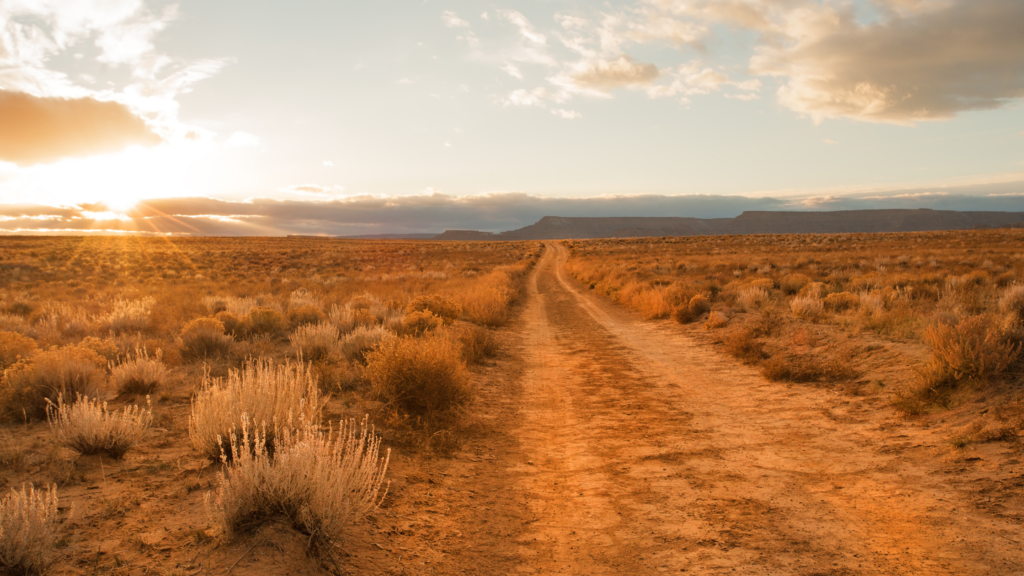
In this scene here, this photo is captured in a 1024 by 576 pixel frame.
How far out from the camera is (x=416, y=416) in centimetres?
648

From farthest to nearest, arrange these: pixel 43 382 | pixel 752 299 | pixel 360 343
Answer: pixel 752 299
pixel 360 343
pixel 43 382

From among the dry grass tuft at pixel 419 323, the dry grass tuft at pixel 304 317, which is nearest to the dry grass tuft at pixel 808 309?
the dry grass tuft at pixel 419 323

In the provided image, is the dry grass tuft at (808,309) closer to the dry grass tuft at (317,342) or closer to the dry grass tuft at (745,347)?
the dry grass tuft at (745,347)

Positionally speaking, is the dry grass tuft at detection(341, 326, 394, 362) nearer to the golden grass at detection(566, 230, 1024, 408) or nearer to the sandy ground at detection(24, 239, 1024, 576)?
the sandy ground at detection(24, 239, 1024, 576)

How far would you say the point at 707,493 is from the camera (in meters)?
4.61

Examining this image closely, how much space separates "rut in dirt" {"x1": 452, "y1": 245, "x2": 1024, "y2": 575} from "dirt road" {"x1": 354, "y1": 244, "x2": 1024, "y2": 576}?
15 millimetres

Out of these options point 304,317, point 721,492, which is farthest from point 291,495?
point 304,317

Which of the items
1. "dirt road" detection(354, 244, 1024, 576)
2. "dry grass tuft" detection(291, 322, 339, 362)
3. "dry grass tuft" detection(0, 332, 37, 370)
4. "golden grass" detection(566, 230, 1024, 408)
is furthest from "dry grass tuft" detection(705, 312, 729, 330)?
"dry grass tuft" detection(0, 332, 37, 370)

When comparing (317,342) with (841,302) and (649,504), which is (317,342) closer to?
(649,504)

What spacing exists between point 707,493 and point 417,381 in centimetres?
388

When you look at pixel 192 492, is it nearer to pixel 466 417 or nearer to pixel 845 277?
pixel 466 417

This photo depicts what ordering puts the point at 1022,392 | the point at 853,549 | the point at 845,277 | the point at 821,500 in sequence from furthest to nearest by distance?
the point at 845,277 < the point at 1022,392 < the point at 821,500 < the point at 853,549

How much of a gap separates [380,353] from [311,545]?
4.00m

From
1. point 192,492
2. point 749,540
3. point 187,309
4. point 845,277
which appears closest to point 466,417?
point 192,492
